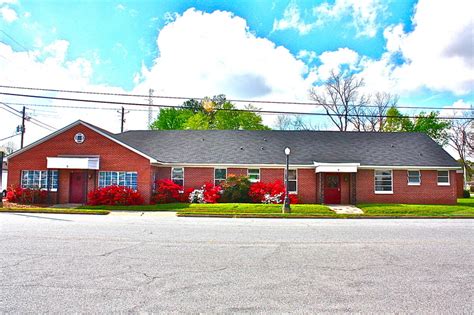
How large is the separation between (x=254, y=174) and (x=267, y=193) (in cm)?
240

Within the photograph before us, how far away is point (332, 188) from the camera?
26156mm

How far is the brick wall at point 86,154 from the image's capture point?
24.3 meters

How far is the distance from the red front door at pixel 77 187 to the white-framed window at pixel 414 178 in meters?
22.6

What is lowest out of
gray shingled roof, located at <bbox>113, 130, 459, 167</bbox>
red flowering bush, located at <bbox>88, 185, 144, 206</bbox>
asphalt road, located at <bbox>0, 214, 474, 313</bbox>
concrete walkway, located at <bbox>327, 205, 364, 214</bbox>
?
asphalt road, located at <bbox>0, 214, 474, 313</bbox>

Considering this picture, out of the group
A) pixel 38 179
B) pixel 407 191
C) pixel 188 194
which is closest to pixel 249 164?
pixel 188 194

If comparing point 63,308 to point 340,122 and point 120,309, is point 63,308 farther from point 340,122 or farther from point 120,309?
point 340,122

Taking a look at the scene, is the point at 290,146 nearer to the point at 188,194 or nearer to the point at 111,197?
the point at 188,194

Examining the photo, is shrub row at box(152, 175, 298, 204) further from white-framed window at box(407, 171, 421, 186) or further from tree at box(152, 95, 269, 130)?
tree at box(152, 95, 269, 130)

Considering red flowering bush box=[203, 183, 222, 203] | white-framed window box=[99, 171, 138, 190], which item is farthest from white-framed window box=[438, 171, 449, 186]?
white-framed window box=[99, 171, 138, 190]

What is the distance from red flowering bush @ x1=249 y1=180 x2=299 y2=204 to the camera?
2447 cm

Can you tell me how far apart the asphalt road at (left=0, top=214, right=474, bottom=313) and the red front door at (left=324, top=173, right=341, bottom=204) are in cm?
1441

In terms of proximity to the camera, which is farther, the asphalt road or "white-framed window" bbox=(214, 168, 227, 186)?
"white-framed window" bbox=(214, 168, 227, 186)

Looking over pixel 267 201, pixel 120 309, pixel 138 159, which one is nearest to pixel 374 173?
pixel 267 201

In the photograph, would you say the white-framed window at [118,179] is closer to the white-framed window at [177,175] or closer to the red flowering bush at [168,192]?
the red flowering bush at [168,192]
